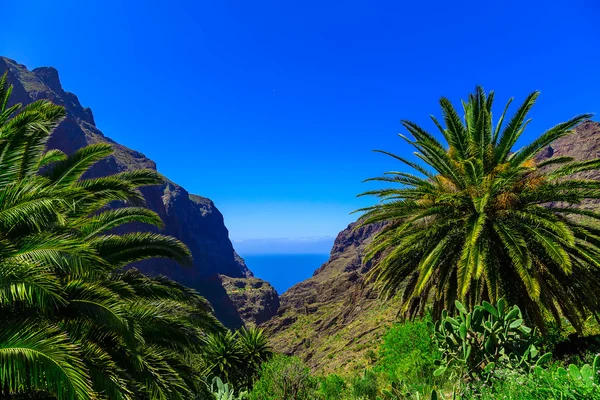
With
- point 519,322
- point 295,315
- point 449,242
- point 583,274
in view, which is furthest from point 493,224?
point 295,315

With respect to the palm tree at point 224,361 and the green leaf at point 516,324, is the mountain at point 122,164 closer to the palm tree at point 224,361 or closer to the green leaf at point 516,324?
the palm tree at point 224,361

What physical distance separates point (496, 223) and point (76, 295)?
916 cm

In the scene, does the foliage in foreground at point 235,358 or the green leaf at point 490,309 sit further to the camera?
the foliage in foreground at point 235,358

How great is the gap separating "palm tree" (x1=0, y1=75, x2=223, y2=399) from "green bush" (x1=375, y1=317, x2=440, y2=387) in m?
6.41

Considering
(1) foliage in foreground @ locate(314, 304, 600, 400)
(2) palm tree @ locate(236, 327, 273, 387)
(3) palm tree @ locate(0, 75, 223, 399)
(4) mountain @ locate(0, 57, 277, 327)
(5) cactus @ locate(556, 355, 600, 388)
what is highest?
(4) mountain @ locate(0, 57, 277, 327)

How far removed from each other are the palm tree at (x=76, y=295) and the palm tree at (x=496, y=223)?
6.32m

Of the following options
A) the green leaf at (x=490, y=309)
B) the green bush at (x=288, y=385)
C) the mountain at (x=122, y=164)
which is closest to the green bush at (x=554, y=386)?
the green leaf at (x=490, y=309)

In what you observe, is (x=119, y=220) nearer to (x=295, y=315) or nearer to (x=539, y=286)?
(x=539, y=286)

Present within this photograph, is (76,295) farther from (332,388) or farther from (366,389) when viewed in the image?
(332,388)

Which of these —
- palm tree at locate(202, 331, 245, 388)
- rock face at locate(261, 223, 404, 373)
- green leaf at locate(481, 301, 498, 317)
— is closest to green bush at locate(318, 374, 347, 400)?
rock face at locate(261, 223, 404, 373)

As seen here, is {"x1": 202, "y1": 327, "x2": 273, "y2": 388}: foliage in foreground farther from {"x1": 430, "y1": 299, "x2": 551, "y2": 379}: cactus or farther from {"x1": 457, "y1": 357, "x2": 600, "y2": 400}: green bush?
{"x1": 457, "y1": 357, "x2": 600, "y2": 400}: green bush

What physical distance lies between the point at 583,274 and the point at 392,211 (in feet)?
16.0

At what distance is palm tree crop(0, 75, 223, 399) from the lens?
491 cm

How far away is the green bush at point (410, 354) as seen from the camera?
1147 cm
